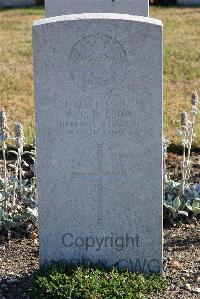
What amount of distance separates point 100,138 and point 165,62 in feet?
24.3

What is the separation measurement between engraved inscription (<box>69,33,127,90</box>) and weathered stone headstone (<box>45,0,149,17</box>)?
2892 mm

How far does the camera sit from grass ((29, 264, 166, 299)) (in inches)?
183

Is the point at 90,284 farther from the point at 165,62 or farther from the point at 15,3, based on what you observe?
the point at 15,3

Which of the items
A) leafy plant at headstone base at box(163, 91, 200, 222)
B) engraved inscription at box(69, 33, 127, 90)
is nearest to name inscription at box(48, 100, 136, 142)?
engraved inscription at box(69, 33, 127, 90)

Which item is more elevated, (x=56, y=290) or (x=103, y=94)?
(x=103, y=94)

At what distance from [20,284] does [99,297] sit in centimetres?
61

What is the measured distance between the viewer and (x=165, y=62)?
12047 millimetres

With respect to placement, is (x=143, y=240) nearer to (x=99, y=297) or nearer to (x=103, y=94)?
(x=99, y=297)

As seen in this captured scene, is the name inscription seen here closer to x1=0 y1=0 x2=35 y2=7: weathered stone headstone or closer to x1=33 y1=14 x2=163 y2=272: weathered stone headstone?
x1=33 y1=14 x2=163 y2=272: weathered stone headstone

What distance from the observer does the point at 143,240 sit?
500cm

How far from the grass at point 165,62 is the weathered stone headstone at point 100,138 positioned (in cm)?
294

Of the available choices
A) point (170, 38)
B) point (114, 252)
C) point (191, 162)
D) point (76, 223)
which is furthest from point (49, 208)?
point (170, 38)

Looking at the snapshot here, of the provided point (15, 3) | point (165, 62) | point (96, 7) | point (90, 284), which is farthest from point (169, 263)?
point (15, 3)

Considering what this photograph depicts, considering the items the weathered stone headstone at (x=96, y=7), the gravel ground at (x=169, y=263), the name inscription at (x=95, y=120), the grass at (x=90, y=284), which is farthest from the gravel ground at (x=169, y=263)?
→ the weathered stone headstone at (x=96, y=7)
